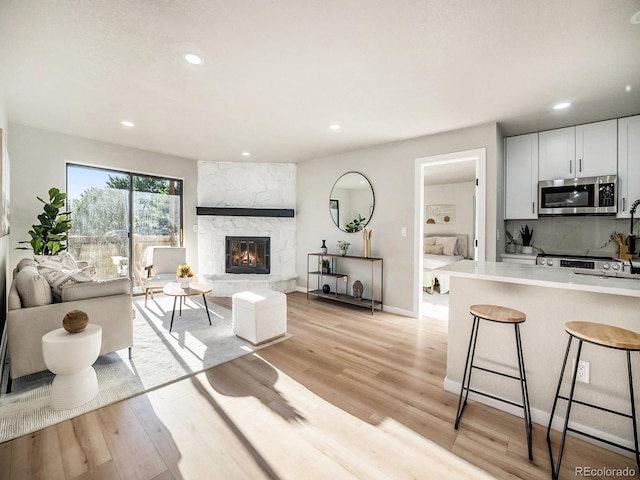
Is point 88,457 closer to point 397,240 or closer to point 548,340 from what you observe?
point 548,340

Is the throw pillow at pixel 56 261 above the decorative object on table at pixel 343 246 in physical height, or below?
below

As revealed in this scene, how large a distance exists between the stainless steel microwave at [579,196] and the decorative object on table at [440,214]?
3.73m

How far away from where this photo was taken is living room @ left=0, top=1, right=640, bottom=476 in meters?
Result: 2.36

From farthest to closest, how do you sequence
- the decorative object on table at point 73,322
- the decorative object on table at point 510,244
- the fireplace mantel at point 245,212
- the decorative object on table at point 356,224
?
1. the fireplace mantel at point 245,212
2. the decorative object on table at point 356,224
3. the decorative object on table at point 510,244
4. the decorative object on table at point 73,322

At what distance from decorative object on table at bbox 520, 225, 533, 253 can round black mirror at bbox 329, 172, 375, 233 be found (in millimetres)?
2146

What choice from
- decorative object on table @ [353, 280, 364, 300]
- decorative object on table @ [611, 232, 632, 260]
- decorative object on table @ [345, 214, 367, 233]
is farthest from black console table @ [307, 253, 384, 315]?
decorative object on table @ [611, 232, 632, 260]

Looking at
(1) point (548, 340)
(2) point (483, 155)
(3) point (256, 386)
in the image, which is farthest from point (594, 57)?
(3) point (256, 386)

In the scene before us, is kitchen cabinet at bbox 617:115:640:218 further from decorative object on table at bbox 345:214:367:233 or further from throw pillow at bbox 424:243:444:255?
throw pillow at bbox 424:243:444:255

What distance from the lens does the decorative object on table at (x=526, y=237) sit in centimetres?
389

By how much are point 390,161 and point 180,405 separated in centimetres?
388
